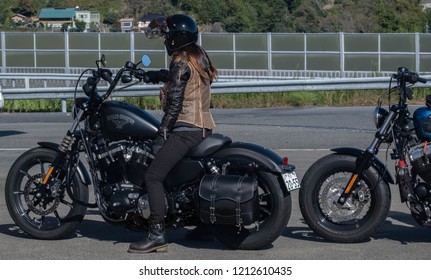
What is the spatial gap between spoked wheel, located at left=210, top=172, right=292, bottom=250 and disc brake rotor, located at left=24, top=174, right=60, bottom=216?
1.29m

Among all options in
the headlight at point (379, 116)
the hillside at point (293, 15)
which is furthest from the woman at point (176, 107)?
the hillside at point (293, 15)

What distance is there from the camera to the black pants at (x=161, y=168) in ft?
25.8

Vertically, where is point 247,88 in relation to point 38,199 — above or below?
above

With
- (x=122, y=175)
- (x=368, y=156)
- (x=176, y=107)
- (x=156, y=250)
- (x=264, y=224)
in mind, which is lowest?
(x=156, y=250)

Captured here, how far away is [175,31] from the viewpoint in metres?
7.89

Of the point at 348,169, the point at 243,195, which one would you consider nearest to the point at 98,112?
the point at 243,195

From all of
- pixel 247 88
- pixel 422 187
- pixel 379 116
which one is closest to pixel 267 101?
pixel 247 88

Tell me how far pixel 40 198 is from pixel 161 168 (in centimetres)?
111

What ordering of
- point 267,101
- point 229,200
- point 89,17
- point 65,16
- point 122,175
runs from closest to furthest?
1. point 229,200
2. point 122,175
3. point 267,101
4. point 65,16
5. point 89,17

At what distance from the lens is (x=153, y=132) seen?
796 cm

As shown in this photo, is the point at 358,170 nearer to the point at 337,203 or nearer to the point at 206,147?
the point at 337,203

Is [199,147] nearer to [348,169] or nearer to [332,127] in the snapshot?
[348,169]

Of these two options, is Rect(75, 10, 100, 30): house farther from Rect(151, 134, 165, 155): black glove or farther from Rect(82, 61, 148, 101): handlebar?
Rect(151, 134, 165, 155): black glove

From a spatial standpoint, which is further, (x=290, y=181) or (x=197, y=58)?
(x=197, y=58)
